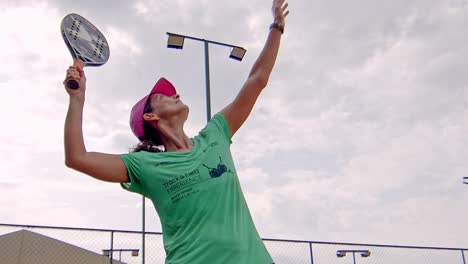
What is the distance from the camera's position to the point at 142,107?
9.37 ft

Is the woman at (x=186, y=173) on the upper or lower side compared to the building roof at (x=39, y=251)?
lower

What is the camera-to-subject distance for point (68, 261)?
12.2 metres

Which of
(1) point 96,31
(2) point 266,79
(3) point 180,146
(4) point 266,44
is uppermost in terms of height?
(1) point 96,31

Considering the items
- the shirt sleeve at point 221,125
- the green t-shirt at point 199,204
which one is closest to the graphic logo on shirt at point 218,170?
the green t-shirt at point 199,204

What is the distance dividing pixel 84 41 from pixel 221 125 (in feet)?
3.98

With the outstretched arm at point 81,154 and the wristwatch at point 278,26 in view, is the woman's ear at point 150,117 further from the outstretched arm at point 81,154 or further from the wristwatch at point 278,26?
the wristwatch at point 278,26

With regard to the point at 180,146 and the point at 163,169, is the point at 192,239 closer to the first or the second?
the point at 163,169

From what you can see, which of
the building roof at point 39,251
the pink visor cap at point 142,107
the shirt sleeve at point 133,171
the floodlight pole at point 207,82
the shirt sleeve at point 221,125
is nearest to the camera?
the shirt sleeve at point 133,171

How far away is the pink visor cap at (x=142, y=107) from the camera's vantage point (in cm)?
284

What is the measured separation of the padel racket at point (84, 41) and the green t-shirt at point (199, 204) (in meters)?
0.98

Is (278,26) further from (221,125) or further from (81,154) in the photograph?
(81,154)

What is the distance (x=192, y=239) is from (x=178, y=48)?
10718 mm

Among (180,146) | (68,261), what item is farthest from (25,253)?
(180,146)

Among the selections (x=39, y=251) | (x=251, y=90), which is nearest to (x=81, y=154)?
(x=251, y=90)
